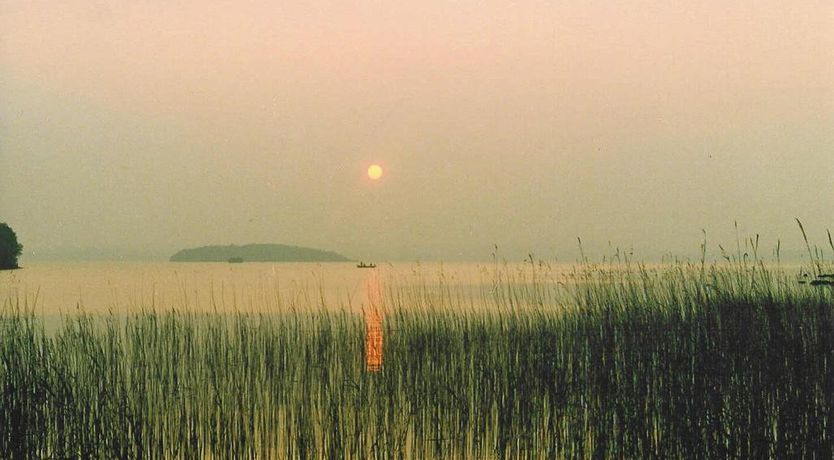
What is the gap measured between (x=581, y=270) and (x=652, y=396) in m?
3.69

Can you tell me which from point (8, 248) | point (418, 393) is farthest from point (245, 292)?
point (418, 393)

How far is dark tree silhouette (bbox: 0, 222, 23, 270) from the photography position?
2472cm

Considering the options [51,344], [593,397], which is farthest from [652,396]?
[51,344]

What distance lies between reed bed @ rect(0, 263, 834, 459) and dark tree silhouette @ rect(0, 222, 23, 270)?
21314 millimetres

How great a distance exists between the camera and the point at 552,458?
452cm

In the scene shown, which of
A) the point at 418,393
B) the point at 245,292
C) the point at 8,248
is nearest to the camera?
the point at 418,393

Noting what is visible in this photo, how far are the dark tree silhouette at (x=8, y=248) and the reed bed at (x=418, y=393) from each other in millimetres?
21314

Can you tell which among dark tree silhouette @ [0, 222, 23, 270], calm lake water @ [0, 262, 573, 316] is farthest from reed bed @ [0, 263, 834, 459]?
dark tree silhouette @ [0, 222, 23, 270]

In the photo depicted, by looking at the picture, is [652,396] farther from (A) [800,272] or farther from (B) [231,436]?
(A) [800,272]

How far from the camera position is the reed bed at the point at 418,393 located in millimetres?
4504

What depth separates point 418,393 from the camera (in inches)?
218

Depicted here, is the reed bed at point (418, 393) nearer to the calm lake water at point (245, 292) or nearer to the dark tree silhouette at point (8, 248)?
the calm lake water at point (245, 292)

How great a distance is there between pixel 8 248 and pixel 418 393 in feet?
Answer: 79.4

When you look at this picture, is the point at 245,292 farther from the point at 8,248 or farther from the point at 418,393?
the point at 418,393
